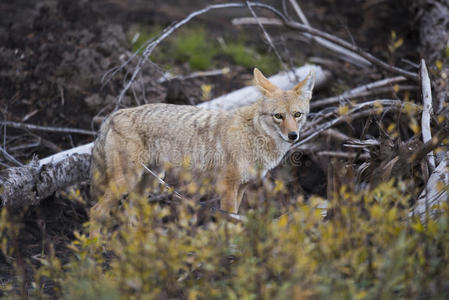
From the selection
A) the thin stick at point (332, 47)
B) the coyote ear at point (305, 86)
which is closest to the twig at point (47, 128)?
the coyote ear at point (305, 86)

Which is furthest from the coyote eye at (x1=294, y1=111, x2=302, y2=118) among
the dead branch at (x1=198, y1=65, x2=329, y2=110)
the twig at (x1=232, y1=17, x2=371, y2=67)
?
the twig at (x1=232, y1=17, x2=371, y2=67)

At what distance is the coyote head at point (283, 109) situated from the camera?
5.03 metres

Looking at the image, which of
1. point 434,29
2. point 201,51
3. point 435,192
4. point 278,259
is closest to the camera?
point 278,259

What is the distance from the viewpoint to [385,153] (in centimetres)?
475

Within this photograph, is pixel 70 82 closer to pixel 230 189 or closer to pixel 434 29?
pixel 230 189

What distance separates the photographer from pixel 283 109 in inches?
200

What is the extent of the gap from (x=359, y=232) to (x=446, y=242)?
61 cm

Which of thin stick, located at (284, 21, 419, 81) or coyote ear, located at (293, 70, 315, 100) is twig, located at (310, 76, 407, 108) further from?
coyote ear, located at (293, 70, 315, 100)

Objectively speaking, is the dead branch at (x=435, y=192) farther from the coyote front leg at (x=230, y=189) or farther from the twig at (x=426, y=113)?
the coyote front leg at (x=230, y=189)

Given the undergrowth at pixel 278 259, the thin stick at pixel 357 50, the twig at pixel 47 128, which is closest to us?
the undergrowth at pixel 278 259

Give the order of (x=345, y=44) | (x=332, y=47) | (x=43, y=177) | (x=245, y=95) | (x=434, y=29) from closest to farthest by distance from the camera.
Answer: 1. (x=43, y=177)
2. (x=345, y=44)
3. (x=245, y=95)
4. (x=434, y=29)
5. (x=332, y=47)

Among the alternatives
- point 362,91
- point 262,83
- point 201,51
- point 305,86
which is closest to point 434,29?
point 362,91

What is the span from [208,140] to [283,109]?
0.95 m

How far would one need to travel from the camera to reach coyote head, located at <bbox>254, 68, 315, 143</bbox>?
5.03 m
